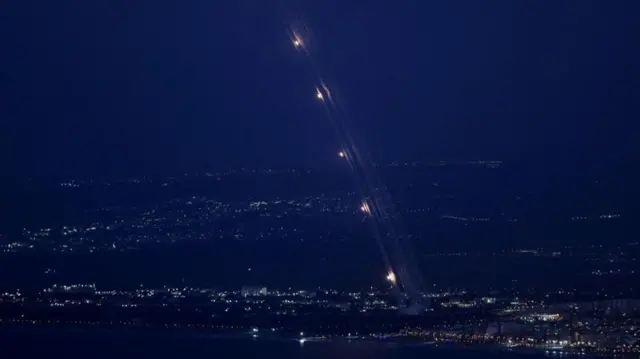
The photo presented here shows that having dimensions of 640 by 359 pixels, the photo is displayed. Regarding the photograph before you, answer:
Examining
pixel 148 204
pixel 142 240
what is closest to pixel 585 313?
pixel 142 240

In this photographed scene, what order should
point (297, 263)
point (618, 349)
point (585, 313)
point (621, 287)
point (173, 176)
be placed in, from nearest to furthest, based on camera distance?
point (618, 349), point (585, 313), point (621, 287), point (297, 263), point (173, 176)

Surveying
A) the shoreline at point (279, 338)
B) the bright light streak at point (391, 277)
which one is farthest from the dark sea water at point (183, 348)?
the bright light streak at point (391, 277)

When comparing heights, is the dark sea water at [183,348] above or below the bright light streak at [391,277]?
below

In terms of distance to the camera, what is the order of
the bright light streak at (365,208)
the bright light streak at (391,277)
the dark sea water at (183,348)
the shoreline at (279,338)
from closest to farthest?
the dark sea water at (183,348) → the shoreline at (279,338) → the bright light streak at (391,277) → the bright light streak at (365,208)

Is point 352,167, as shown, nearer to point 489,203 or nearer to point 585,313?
point 489,203

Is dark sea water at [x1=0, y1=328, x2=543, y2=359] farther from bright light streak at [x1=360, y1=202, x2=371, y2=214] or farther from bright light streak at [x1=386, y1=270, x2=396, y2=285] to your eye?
bright light streak at [x1=360, y1=202, x2=371, y2=214]

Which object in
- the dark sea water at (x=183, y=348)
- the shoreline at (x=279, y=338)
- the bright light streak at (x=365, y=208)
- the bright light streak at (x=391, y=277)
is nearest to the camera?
the dark sea water at (x=183, y=348)

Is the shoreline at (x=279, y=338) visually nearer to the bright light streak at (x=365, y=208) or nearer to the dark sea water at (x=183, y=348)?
the dark sea water at (x=183, y=348)

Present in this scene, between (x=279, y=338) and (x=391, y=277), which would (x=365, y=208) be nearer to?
(x=391, y=277)
